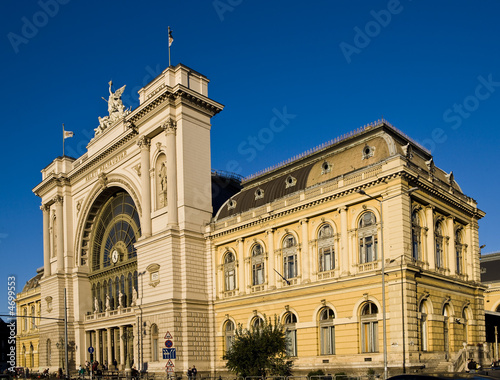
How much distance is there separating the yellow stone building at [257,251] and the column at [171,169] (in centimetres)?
12

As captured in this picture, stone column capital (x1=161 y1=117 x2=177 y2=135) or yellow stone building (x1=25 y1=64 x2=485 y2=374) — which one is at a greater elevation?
stone column capital (x1=161 y1=117 x2=177 y2=135)

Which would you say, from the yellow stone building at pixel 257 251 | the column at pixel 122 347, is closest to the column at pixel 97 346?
the yellow stone building at pixel 257 251

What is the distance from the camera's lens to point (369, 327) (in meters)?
37.8

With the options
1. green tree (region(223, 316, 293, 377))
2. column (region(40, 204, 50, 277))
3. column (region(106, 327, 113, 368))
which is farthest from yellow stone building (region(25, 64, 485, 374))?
column (region(40, 204, 50, 277))

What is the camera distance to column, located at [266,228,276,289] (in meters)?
45.9

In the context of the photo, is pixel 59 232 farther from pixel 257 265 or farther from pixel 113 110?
pixel 257 265

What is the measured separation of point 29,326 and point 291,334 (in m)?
65.1

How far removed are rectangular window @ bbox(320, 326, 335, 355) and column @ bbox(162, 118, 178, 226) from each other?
17.4m

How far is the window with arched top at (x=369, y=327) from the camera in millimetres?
37406

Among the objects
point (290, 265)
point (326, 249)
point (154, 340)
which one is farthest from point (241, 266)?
point (154, 340)

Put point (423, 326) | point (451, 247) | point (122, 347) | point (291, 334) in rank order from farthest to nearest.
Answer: point (122, 347)
point (291, 334)
point (451, 247)
point (423, 326)

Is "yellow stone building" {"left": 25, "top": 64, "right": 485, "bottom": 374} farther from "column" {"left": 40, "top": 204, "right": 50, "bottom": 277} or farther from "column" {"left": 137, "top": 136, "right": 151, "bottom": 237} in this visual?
"column" {"left": 40, "top": 204, "right": 50, "bottom": 277}

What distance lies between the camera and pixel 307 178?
46656 mm

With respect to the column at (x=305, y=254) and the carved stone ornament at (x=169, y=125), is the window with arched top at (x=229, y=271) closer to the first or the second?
the column at (x=305, y=254)
